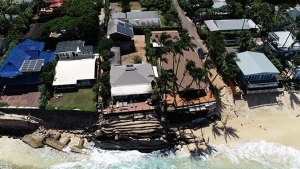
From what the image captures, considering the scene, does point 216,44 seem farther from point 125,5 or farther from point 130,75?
point 125,5

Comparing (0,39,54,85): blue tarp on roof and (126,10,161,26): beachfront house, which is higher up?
(126,10,161,26): beachfront house

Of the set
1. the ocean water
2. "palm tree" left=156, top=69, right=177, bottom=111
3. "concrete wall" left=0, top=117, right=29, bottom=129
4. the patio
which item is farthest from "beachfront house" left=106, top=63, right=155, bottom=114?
"concrete wall" left=0, top=117, right=29, bottom=129

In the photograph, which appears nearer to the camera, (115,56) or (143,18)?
(115,56)

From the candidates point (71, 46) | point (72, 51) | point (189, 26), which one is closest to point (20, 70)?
point (72, 51)

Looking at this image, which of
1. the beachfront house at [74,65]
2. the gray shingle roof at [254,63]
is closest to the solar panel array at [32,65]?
the beachfront house at [74,65]

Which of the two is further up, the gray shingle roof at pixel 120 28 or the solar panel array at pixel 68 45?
the gray shingle roof at pixel 120 28

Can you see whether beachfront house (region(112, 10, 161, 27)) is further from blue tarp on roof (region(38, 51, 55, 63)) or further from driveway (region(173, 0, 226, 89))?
blue tarp on roof (region(38, 51, 55, 63))

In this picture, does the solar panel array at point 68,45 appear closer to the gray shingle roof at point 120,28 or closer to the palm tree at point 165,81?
the gray shingle roof at point 120,28
